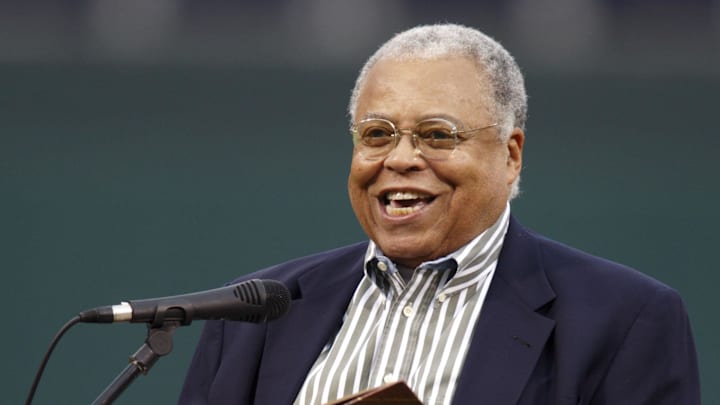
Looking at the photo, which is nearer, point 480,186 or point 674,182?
point 480,186

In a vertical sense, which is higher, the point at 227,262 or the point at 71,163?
the point at 71,163

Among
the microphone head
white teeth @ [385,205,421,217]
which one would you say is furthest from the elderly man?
the microphone head

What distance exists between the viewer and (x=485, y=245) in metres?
2.58

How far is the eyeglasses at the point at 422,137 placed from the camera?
2.48 meters

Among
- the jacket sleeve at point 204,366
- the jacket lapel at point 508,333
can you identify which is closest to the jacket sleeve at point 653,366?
the jacket lapel at point 508,333

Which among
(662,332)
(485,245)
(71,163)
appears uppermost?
(71,163)

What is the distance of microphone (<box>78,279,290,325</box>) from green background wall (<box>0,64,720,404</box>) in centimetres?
Answer: 192

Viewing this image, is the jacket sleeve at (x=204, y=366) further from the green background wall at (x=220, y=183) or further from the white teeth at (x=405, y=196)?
the green background wall at (x=220, y=183)

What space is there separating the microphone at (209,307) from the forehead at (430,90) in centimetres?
53

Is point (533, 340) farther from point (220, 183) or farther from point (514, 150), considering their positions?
point (220, 183)

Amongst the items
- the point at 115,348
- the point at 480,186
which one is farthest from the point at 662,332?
the point at 115,348

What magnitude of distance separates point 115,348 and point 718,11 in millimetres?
2202

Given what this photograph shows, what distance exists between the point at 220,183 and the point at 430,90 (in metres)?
1.73

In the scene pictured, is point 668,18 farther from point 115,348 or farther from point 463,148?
point 115,348
